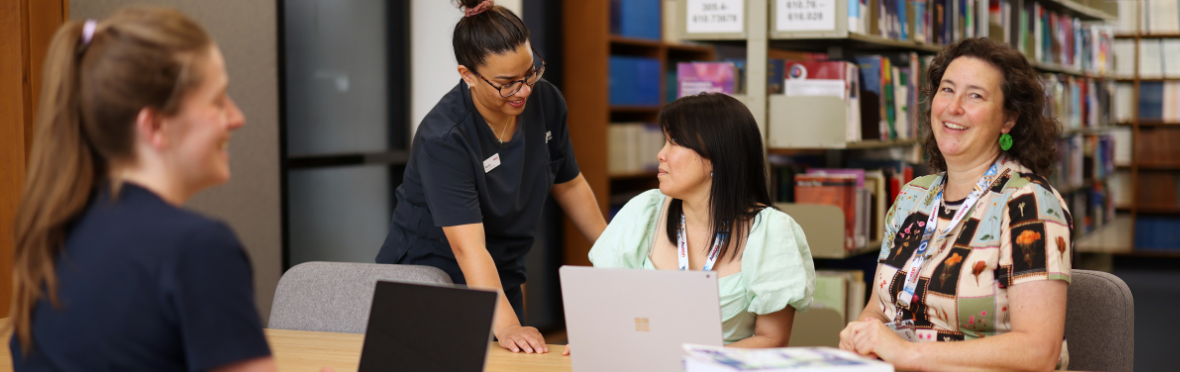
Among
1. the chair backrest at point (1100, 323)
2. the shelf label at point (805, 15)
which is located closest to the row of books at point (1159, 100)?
the shelf label at point (805, 15)

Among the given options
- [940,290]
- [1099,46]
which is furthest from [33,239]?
[1099,46]

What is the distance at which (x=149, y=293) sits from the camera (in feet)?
2.68

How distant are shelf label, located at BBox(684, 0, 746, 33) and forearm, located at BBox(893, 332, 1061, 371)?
1763 mm

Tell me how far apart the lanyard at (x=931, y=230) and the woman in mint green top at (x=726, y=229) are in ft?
0.58

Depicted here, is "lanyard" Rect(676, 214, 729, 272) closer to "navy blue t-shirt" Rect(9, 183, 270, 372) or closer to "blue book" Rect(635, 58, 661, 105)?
"navy blue t-shirt" Rect(9, 183, 270, 372)

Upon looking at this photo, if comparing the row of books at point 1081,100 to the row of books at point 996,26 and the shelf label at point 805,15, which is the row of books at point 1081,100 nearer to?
the row of books at point 996,26

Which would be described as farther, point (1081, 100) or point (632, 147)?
point (1081, 100)

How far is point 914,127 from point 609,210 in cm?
167

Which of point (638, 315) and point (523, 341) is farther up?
point (638, 315)

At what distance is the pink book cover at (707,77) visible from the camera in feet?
10.2

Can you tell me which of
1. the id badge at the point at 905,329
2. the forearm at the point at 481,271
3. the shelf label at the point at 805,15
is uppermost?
the shelf label at the point at 805,15

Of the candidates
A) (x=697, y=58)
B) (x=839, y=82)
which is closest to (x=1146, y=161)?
(x=697, y=58)

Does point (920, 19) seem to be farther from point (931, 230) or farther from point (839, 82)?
point (931, 230)

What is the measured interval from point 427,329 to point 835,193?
2197 millimetres
